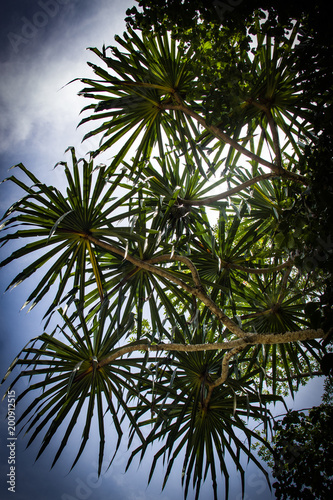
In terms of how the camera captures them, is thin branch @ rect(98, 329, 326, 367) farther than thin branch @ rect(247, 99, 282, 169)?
No

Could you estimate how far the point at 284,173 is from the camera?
71.0 inches

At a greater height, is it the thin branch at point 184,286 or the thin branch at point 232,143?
the thin branch at point 232,143

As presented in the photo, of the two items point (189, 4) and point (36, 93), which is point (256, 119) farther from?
point (36, 93)

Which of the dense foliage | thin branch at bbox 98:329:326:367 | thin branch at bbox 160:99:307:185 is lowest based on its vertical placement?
the dense foliage

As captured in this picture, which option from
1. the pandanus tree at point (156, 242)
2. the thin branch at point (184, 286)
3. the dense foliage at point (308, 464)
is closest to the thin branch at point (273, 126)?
the pandanus tree at point (156, 242)

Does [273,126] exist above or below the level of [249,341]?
above

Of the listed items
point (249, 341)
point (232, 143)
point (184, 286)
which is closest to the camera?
point (249, 341)

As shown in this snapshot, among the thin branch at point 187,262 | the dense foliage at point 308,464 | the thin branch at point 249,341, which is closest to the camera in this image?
the thin branch at point 249,341

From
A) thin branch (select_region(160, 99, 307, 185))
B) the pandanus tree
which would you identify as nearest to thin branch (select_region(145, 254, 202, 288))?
the pandanus tree

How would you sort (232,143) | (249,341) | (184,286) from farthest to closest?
(232,143)
(184,286)
(249,341)

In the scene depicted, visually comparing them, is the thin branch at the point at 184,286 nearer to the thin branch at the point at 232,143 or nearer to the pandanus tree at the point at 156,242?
the pandanus tree at the point at 156,242

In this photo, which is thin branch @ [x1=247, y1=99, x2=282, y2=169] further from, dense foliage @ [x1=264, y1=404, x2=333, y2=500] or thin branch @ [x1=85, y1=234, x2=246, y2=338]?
dense foliage @ [x1=264, y1=404, x2=333, y2=500]

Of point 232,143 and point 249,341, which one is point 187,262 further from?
point 232,143

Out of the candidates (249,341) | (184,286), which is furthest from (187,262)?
(249,341)
